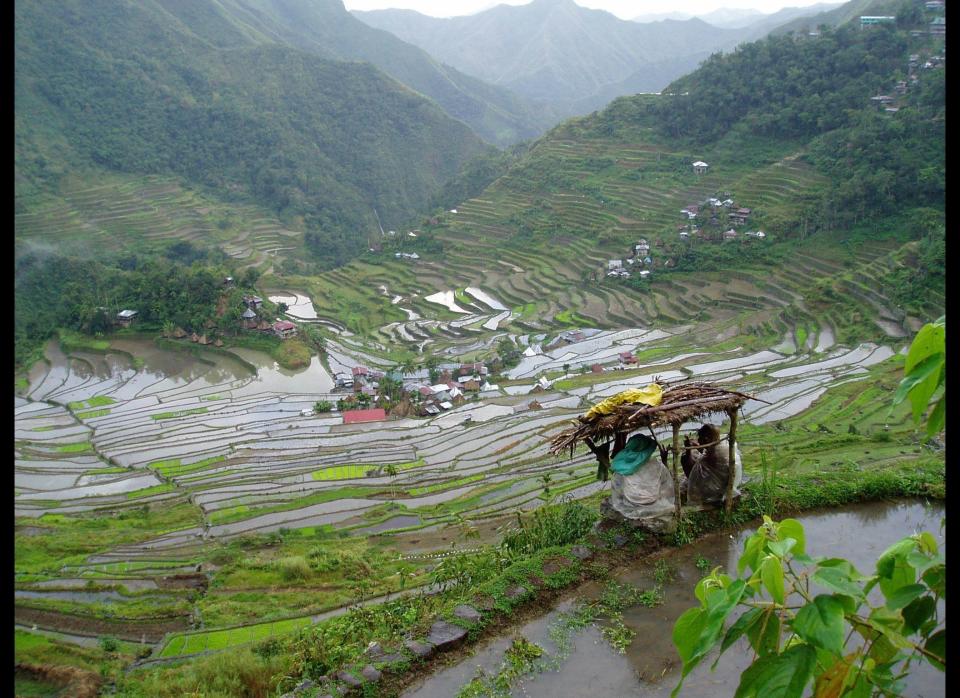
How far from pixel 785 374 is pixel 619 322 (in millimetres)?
8472

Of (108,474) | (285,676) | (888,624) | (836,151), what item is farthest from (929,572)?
(836,151)

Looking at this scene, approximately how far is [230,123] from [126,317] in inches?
1267

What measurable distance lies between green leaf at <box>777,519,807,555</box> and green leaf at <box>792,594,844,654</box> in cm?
17

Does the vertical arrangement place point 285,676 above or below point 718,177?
below

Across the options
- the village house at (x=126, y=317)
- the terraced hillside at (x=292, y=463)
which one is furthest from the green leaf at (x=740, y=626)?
the village house at (x=126, y=317)

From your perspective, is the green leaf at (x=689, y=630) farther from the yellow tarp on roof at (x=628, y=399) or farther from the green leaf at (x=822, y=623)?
the yellow tarp on roof at (x=628, y=399)

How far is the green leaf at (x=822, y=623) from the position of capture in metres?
1.05

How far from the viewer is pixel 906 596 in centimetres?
107

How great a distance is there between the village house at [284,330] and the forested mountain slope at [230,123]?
12576mm

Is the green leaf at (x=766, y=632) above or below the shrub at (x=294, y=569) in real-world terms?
above

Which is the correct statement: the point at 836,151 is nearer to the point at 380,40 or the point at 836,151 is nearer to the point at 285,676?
the point at 285,676

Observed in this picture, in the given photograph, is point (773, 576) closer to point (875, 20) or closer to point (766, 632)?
point (766, 632)

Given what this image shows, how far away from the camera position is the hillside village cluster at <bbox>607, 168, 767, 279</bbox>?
29.5 meters

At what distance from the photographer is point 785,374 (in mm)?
A: 19047
